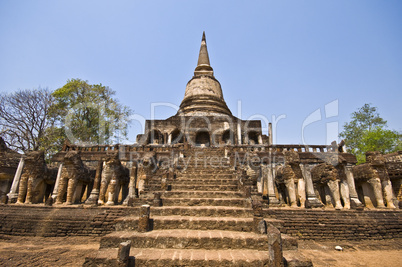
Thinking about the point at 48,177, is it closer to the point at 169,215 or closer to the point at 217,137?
the point at 169,215

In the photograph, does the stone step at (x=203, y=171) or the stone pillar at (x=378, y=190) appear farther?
the stone pillar at (x=378, y=190)

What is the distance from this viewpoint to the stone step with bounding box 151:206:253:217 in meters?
5.02

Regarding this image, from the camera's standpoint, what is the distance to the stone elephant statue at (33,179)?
9511 mm

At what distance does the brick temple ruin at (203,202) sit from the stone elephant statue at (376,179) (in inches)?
1.7

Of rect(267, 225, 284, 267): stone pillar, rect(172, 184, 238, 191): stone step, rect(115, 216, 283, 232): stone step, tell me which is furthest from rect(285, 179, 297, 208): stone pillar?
rect(267, 225, 284, 267): stone pillar

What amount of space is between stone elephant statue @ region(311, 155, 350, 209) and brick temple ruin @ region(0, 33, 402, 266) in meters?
0.04

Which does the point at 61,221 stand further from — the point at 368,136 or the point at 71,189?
the point at 368,136

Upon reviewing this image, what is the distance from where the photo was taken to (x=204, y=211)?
5082 millimetres

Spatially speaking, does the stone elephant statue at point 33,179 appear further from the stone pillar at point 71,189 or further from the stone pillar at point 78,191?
the stone pillar at point 71,189

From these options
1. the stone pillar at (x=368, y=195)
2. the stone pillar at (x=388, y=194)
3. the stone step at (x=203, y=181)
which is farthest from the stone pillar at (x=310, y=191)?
the stone step at (x=203, y=181)

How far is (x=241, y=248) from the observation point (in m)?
3.88

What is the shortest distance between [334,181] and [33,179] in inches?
519

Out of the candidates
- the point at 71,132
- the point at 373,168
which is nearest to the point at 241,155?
the point at 373,168

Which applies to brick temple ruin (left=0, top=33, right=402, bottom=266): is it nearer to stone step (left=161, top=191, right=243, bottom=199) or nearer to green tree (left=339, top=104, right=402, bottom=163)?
stone step (left=161, top=191, right=243, bottom=199)
